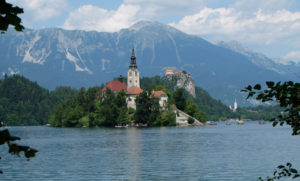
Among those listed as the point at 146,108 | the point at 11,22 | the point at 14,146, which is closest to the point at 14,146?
the point at 14,146

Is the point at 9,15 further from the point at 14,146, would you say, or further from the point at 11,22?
the point at 14,146

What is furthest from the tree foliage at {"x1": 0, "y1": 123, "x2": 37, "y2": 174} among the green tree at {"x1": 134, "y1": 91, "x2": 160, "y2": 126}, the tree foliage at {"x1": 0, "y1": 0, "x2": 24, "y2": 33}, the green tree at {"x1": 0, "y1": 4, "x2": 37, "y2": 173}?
the green tree at {"x1": 134, "y1": 91, "x2": 160, "y2": 126}

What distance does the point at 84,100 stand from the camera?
183 m

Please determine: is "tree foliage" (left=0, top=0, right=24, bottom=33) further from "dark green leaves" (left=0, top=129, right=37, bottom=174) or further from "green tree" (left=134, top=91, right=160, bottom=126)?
"green tree" (left=134, top=91, right=160, bottom=126)

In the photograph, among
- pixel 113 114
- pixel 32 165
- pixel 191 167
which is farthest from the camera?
pixel 113 114

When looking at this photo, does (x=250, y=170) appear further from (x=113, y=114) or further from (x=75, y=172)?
(x=113, y=114)

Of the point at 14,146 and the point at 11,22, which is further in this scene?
the point at 11,22

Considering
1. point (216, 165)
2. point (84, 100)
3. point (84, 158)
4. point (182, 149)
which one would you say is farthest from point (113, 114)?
point (216, 165)

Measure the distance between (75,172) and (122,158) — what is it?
595 inches

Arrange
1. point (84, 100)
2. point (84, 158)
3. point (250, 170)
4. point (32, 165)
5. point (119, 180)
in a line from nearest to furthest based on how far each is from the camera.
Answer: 1. point (119, 180)
2. point (250, 170)
3. point (32, 165)
4. point (84, 158)
5. point (84, 100)

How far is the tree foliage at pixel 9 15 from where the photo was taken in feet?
27.0

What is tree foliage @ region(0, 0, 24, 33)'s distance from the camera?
324 inches

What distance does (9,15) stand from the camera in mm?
8336

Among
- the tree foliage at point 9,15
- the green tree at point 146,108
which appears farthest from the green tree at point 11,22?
the green tree at point 146,108
